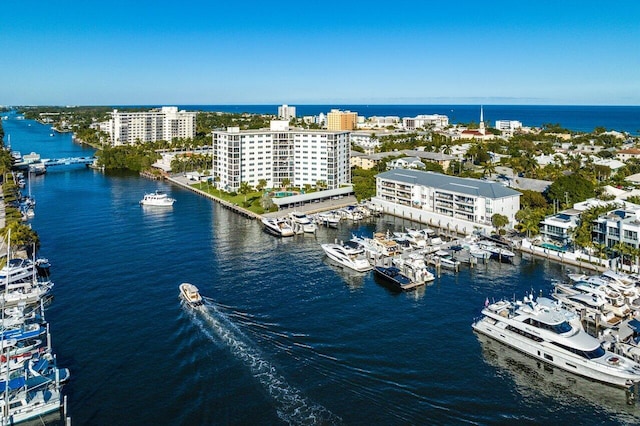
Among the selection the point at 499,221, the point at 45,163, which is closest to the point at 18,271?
the point at 499,221

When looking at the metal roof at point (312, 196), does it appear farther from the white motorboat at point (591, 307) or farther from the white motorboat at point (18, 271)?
the white motorboat at point (591, 307)

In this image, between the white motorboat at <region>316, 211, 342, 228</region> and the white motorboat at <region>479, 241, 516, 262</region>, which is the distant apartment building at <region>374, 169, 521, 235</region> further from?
the white motorboat at <region>316, 211, 342, 228</region>

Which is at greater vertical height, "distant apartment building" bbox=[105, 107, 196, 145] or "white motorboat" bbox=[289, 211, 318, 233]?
"distant apartment building" bbox=[105, 107, 196, 145]

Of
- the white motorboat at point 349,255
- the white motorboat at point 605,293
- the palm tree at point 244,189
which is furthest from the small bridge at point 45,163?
the white motorboat at point 605,293

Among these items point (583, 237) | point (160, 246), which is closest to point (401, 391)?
point (583, 237)

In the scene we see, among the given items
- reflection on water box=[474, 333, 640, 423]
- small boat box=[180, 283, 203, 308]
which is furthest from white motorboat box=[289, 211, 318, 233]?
reflection on water box=[474, 333, 640, 423]

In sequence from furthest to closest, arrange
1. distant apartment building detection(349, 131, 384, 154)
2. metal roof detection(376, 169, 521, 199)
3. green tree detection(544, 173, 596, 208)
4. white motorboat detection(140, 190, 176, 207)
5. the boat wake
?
distant apartment building detection(349, 131, 384, 154), white motorboat detection(140, 190, 176, 207), green tree detection(544, 173, 596, 208), metal roof detection(376, 169, 521, 199), the boat wake
